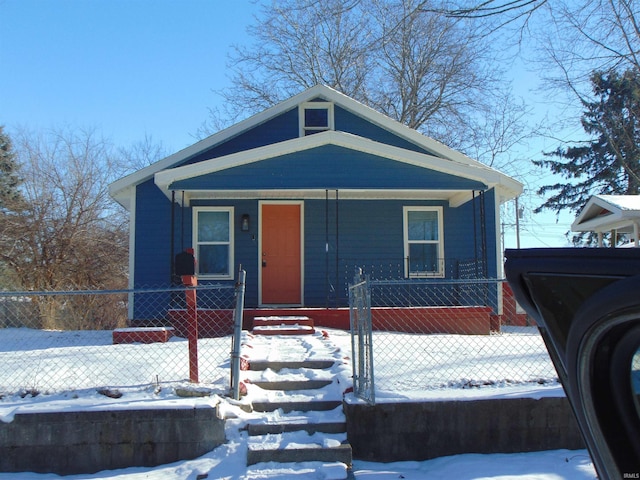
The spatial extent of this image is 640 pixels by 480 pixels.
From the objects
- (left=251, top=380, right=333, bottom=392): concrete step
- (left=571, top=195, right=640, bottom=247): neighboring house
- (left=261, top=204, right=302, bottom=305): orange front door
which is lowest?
(left=251, top=380, right=333, bottom=392): concrete step

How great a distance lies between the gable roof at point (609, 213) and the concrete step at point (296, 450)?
27.7 ft

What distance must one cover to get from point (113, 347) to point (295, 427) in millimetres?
3513

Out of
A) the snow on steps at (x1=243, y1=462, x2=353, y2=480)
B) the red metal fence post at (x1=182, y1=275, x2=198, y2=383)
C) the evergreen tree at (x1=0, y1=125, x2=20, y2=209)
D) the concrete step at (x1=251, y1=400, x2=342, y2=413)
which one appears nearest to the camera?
the snow on steps at (x1=243, y1=462, x2=353, y2=480)

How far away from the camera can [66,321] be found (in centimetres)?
1198

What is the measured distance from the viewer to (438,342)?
7.79 m

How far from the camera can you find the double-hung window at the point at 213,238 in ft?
35.0

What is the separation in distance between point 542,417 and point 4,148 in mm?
26800

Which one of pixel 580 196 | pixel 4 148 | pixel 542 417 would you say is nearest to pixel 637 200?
pixel 542 417

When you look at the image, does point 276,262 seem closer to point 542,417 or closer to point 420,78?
point 542,417

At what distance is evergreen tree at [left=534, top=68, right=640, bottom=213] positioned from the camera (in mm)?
14125

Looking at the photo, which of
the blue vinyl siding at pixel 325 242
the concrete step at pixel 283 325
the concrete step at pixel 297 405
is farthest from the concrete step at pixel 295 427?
the blue vinyl siding at pixel 325 242

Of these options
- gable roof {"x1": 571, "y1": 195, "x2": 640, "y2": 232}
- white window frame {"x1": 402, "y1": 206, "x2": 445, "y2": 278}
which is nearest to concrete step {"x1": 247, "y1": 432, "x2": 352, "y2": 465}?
white window frame {"x1": 402, "y1": 206, "x2": 445, "y2": 278}

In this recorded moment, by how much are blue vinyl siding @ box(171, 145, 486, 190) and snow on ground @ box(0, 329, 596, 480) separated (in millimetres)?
3739

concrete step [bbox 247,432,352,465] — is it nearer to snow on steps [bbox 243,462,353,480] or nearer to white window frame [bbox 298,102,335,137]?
snow on steps [bbox 243,462,353,480]
